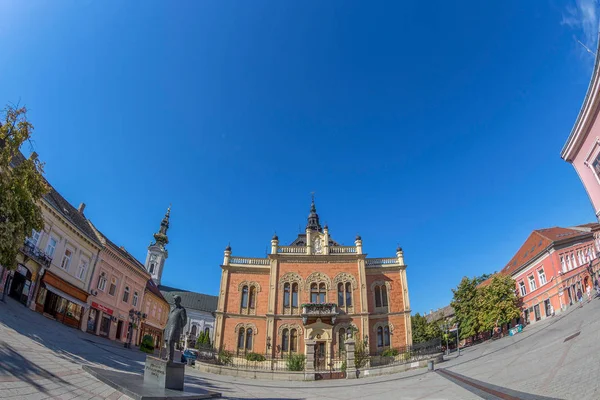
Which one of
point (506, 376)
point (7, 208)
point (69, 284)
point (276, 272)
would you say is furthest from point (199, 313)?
point (506, 376)

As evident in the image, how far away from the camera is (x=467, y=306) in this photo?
3638 centimetres

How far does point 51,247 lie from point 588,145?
29730 millimetres

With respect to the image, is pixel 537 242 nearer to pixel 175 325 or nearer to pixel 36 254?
pixel 175 325

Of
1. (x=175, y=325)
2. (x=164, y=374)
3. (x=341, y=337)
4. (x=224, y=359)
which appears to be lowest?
(x=224, y=359)

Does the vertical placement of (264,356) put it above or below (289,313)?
below

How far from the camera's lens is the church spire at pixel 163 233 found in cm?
6956

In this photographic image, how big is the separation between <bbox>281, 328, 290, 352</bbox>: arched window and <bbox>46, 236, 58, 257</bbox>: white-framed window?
65.0 ft

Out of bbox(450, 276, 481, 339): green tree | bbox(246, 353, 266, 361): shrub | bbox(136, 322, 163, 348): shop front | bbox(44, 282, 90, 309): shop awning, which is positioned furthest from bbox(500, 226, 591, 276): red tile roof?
bbox(136, 322, 163, 348): shop front

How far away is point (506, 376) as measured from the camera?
1040 centimetres

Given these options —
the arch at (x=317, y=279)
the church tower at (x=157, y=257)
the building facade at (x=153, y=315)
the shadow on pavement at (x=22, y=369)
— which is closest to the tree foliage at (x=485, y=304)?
the arch at (x=317, y=279)

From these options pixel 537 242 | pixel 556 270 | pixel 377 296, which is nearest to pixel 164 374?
pixel 377 296

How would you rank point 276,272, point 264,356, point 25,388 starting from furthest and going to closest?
point 276,272
point 264,356
point 25,388

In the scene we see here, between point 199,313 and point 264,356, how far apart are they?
43653 mm

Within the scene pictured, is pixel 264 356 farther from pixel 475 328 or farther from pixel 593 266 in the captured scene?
pixel 593 266
